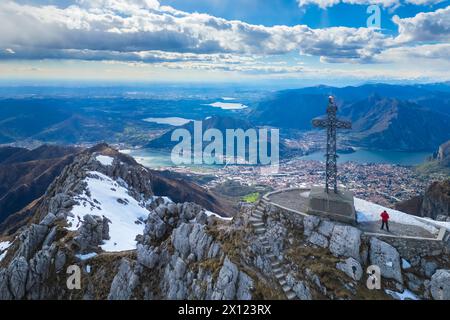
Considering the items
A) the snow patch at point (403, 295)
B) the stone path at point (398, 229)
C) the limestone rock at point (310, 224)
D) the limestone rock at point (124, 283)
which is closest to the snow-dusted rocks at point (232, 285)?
the limestone rock at point (310, 224)

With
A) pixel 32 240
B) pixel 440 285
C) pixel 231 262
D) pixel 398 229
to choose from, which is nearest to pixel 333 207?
pixel 398 229

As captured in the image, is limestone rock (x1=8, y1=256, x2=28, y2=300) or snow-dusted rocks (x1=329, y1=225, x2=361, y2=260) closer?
snow-dusted rocks (x1=329, y1=225, x2=361, y2=260)

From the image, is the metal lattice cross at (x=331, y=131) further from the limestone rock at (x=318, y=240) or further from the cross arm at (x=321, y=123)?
the limestone rock at (x=318, y=240)

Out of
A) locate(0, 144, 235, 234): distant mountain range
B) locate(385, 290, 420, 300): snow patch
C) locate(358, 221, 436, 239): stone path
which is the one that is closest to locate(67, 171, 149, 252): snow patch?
locate(358, 221, 436, 239): stone path

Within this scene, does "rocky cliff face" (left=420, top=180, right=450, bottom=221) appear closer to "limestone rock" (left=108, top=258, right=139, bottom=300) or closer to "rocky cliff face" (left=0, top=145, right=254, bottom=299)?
"rocky cliff face" (left=0, top=145, right=254, bottom=299)

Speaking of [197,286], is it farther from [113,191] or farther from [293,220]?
[113,191]

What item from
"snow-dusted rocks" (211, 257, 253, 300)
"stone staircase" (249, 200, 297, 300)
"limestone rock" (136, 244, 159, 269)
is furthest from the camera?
"limestone rock" (136, 244, 159, 269)
